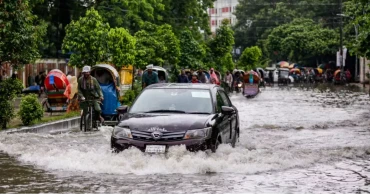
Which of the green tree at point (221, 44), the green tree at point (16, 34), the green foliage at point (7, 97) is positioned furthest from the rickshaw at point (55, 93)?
the green tree at point (221, 44)

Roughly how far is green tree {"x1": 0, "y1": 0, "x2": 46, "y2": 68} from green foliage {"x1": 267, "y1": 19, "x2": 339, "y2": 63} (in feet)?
247

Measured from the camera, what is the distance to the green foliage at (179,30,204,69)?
49844mm

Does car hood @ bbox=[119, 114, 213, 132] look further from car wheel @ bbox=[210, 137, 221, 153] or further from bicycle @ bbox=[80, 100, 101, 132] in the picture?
bicycle @ bbox=[80, 100, 101, 132]

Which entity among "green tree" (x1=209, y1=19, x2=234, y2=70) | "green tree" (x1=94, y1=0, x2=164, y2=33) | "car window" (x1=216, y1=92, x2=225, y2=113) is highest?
"green tree" (x1=94, y1=0, x2=164, y2=33)

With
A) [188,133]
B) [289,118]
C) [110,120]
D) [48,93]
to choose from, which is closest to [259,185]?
[188,133]

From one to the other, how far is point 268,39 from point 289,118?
84269 mm

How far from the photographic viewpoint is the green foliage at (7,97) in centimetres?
1977

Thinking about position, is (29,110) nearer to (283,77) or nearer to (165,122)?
(165,122)

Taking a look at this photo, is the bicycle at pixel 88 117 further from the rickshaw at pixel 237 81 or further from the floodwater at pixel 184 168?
the rickshaw at pixel 237 81

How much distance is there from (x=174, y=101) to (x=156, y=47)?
26.8m

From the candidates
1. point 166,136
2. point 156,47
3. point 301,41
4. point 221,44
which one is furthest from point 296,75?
point 166,136

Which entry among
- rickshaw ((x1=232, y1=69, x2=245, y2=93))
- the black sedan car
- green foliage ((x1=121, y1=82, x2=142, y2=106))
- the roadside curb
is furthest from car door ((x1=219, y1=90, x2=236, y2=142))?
rickshaw ((x1=232, y1=69, x2=245, y2=93))

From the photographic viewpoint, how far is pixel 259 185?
1095 centimetres

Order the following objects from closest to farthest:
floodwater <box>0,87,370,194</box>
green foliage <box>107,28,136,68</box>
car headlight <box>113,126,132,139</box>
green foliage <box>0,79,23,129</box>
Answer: floodwater <box>0,87,370,194</box> → car headlight <box>113,126,132,139</box> → green foliage <box>0,79,23,129</box> → green foliage <box>107,28,136,68</box>
